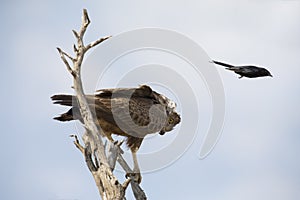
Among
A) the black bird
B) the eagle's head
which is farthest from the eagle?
the black bird

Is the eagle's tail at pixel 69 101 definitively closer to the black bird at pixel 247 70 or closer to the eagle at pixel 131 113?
the eagle at pixel 131 113

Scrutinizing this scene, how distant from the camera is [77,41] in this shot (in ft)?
22.3

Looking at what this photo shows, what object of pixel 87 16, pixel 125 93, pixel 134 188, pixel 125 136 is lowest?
pixel 134 188

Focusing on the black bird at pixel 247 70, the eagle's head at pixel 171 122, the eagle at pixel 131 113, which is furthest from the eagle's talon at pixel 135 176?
the black bird at pixel 247 70

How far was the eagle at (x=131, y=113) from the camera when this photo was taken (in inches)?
316

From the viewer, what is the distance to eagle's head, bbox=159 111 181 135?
9.27 metres

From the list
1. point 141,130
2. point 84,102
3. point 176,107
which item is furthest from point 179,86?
point 84,102

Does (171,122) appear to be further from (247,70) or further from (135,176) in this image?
(247,70)

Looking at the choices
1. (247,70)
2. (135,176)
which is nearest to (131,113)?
(135,176)

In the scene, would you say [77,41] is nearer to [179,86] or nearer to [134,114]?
[134,114]

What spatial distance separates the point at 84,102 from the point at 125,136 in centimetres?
171

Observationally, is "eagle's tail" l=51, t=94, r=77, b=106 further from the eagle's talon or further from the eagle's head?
the eagle's head

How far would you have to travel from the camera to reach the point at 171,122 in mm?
9406

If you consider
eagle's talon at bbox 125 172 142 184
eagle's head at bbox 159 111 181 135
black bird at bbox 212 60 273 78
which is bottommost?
eagle's talon at bbox 125 172 142 184
